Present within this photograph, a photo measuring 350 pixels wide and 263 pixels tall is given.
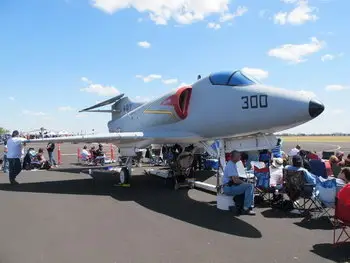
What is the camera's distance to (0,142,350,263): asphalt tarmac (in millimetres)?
4770

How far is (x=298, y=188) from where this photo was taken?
7.14 meters

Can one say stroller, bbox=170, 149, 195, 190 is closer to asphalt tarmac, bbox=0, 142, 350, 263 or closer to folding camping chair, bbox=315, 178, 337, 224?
asphalt tarmac, bbox=0, 142, 350, 263

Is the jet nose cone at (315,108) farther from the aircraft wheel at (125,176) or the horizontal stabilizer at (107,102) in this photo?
the horizontal stabilizer at (107,102)

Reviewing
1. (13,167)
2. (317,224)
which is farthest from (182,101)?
(13,167)

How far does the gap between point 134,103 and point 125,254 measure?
10988 millimetres

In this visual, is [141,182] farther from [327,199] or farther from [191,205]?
[327,199]

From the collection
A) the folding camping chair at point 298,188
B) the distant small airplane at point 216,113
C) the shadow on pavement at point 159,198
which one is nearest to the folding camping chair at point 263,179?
the folding camping chair at point 298,188

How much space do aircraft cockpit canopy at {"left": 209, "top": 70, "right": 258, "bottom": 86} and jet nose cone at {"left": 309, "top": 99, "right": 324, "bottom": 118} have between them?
1655 millimetres

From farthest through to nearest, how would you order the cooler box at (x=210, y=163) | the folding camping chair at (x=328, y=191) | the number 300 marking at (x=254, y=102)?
the cooler box at (x=210, y=163) < the number 300 marking at (x=254, y=102) < the folding camping chair at (x=328, y=191)

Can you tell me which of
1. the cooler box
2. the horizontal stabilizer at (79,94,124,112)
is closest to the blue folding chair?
the cooler box

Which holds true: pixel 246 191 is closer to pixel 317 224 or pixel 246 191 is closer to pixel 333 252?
pixel 317 224

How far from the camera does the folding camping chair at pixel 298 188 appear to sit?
6.98 m

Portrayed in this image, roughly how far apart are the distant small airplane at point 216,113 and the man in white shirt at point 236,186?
105 cm

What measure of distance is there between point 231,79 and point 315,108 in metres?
2.35
